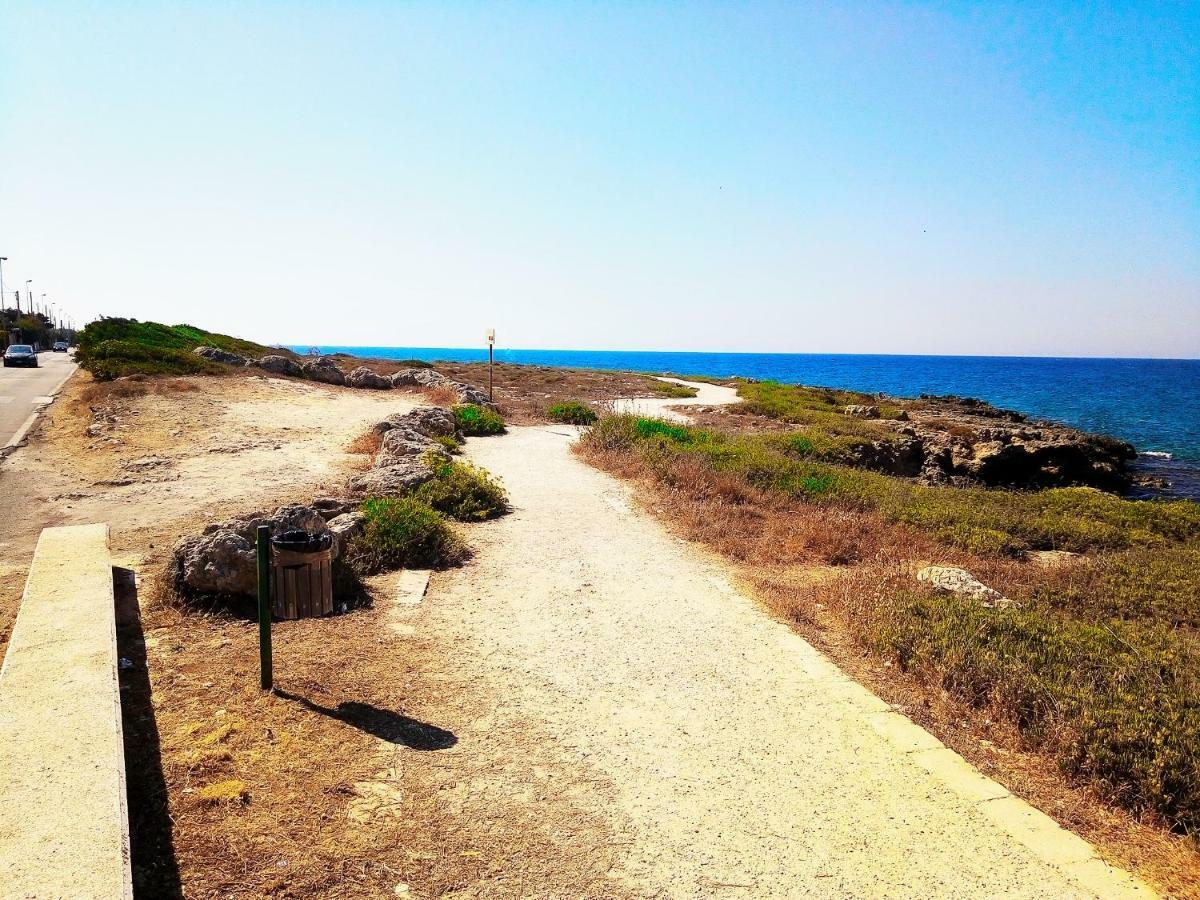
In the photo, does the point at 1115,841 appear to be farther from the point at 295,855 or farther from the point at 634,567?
the point at 634,567

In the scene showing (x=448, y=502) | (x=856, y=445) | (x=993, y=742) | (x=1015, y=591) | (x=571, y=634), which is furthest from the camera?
(x=856, y=445)

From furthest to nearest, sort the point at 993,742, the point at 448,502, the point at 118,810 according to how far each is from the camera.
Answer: the point at 448,502 → the point at 993,742 → the point at 118,810

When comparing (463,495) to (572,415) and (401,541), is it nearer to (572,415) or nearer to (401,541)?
(401,541)

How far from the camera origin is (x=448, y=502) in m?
10.7

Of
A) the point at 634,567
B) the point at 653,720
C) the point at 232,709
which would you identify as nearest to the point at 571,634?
the point at 653,720

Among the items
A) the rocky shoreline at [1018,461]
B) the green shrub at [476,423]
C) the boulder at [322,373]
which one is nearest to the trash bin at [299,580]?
the green shrub at [476,423]

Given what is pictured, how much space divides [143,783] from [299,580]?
160 cm

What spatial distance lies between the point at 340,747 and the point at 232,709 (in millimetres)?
981

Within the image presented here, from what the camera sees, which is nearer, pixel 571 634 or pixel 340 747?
pixel 340 747

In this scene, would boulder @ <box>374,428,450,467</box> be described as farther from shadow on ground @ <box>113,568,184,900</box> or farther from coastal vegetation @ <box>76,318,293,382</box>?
coastal vegetation @ <box>76,318,293,382</box>

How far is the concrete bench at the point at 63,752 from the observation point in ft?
9.97

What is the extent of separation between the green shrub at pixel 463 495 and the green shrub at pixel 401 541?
4.64 ft

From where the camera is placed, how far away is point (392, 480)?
35.8ft

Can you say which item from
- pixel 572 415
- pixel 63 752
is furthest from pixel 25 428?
pixel 63 752
